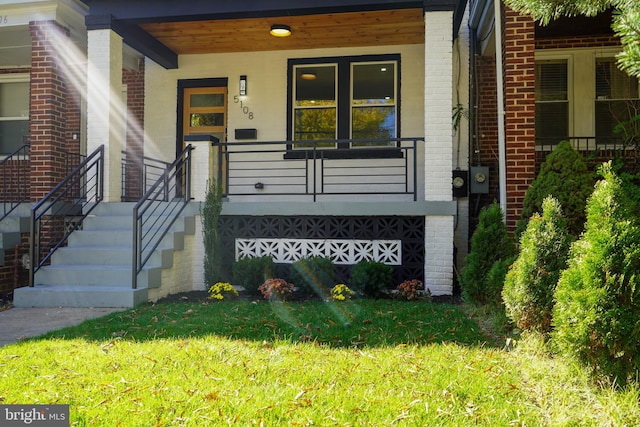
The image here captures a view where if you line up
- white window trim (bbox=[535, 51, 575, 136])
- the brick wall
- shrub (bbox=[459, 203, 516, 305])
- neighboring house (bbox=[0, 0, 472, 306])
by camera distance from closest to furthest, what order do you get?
shrub (bbox=[459, 203, 516, 305])
neighboring house (bbox=[0, 0, 472, 306])
white window trim (bbox=[535, 51, 575, 136])
the brick wall

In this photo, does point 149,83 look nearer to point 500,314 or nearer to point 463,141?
point 463,141

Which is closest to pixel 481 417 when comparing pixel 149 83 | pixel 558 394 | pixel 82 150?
pixel 558 394

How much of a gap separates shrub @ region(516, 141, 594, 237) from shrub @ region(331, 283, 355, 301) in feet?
7.44

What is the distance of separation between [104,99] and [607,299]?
7.07 meters

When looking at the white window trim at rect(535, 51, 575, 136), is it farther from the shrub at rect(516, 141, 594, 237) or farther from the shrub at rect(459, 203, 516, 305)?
the shrub at rect(459, 203, 516, 305)

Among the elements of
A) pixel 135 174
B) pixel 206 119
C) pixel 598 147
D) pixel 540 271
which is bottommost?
pixel 540 271

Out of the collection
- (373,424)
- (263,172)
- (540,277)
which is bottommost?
(373,424)

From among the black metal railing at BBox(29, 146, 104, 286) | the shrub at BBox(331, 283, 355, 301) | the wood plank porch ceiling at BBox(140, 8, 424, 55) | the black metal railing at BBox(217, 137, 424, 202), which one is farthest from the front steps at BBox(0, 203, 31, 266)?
the shrub at BBox(331, 283, 355, 301)

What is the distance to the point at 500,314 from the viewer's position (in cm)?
460

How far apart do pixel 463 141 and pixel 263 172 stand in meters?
3.57

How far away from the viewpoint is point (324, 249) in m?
7.24

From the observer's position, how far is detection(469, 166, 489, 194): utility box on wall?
26.8 ft

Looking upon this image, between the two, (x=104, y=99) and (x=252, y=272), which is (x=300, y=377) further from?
(x=104, y=99)

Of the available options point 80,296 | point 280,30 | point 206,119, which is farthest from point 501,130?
point 206,119
